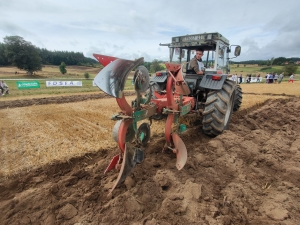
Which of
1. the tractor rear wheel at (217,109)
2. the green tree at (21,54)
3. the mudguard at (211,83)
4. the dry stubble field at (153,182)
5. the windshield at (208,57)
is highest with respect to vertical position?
the green tree at (21,54)

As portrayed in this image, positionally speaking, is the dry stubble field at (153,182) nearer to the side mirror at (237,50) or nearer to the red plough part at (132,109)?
the red plough part at (132,109)

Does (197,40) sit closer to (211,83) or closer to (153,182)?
(211,83)

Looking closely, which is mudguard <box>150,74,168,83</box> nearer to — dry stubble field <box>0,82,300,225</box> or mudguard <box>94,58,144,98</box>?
dry stubble field <box>0,82,300,225</box>

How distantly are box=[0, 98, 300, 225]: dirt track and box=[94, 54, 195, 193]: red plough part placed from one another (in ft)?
0.84

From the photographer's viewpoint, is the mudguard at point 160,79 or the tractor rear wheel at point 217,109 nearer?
the tractor rear wheel at point 217,109

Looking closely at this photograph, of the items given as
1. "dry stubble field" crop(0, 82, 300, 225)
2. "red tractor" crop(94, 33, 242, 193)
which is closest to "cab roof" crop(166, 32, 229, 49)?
"red tractor" crop(94, 33, 242, 193)

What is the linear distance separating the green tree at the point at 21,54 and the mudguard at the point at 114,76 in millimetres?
49373

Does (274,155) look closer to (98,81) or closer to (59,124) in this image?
(98,81)

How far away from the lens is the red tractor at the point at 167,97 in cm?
224

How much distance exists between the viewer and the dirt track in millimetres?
2059

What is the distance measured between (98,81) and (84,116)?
4579 millimetres

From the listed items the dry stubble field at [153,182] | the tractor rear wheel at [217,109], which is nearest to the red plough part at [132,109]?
the dry stubble field at [153,182]

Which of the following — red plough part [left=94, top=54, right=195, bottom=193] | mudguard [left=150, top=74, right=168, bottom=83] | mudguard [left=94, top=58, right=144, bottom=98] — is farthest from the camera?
mudguard [left=150, top=74, right=168, bottom=83]

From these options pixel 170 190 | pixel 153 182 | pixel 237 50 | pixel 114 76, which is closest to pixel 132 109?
pixel 114 76
